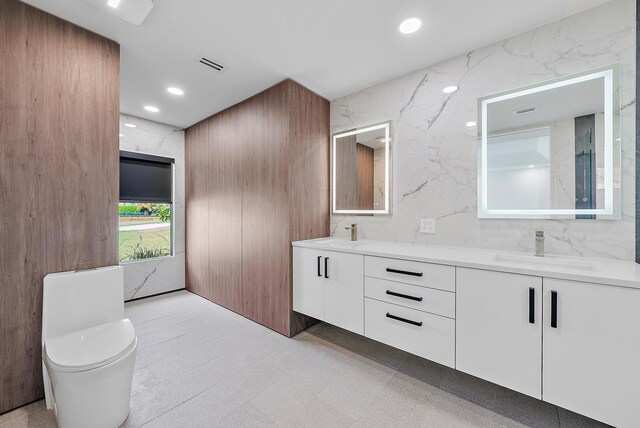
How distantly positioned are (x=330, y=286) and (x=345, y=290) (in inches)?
6.5

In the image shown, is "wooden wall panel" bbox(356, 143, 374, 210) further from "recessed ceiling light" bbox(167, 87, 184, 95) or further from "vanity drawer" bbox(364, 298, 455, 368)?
"recessed ceiling light" bbox(167, 87, 184, 95)

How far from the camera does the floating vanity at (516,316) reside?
122cm

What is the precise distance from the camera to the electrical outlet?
2.29 m

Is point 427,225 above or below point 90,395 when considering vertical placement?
above

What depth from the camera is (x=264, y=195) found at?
9.23 ft

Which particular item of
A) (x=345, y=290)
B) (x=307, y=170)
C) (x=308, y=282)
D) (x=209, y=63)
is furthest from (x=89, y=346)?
(x=209, y=63)

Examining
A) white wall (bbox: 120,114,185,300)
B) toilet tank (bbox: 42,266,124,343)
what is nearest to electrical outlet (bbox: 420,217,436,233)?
toilet tank (bbox: 42,266,124,343)

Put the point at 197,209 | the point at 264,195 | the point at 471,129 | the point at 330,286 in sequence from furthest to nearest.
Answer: the point at 197,209 < the point at 264,195 < the point at 330,286 < the point at 471,129

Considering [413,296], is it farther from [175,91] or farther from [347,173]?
A: [175,91]

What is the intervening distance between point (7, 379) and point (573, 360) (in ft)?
10.8

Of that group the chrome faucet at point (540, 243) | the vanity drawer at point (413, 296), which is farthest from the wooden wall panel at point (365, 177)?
the chrome faucet at point (540, 243)

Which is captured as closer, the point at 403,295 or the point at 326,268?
the point at 403,295

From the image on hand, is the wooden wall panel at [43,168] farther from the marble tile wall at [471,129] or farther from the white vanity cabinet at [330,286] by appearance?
the marble tile wall at [471,129]

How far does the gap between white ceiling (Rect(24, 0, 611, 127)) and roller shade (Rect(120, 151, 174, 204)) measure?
1.22 metres
